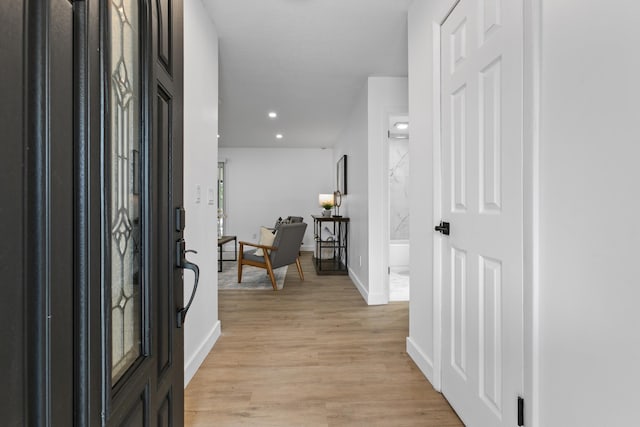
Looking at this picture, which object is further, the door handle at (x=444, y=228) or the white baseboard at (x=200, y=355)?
the white baseboard at (x=200, y=355)

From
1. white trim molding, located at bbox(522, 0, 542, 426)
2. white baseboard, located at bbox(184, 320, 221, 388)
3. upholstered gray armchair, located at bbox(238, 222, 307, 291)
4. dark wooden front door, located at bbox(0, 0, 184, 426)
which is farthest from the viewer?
upholstered gray armchair, located at bbox(238, 222, 307, 291)

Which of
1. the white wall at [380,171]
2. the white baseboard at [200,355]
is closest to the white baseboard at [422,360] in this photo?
the white wall at [380,171]

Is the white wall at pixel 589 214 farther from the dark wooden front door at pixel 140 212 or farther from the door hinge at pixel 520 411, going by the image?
the dark wooden front door at pixel 140 212

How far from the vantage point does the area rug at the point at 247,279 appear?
13.4 feet

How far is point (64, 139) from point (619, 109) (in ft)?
3.69

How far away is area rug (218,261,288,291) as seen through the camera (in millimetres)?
4086

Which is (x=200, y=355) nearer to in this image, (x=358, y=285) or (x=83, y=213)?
(x=83, y=213)

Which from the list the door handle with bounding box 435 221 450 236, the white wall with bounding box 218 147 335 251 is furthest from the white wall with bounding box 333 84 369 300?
the white wall with bounding box 218 147 335 251

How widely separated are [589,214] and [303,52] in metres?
2.55

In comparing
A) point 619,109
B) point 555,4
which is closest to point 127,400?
point 619,109

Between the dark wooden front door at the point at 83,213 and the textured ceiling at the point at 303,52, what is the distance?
1.67 metres

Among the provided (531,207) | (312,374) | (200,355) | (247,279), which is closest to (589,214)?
(531,207)

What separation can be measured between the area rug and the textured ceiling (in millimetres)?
2341

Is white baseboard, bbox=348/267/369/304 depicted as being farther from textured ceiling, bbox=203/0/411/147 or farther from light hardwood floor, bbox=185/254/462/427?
textured ceiling, bbox=203/0/411/147
